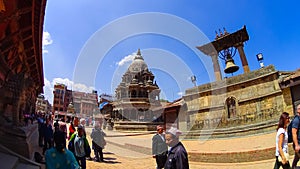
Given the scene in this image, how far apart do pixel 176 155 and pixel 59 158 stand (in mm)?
1737

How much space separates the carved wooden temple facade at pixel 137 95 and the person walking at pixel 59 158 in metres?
30.1

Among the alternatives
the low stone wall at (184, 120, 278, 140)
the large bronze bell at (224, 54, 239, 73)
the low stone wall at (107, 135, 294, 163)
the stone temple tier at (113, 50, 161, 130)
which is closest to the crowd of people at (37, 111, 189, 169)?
the low stone wall at (107, 135, 294, 163)

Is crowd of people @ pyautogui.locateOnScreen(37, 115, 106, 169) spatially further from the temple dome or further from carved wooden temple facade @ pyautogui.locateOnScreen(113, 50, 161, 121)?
the temple dome

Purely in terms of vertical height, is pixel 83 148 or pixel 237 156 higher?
pixel 83 148

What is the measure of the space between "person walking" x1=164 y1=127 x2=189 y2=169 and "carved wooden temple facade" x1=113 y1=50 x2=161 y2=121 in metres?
29.9

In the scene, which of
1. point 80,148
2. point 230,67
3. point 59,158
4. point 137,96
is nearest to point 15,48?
point 80,148

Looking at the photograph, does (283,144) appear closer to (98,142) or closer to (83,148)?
(83,148)

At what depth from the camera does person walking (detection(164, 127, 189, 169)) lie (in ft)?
9.91

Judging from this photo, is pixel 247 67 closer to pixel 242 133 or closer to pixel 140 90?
pixel 242 133

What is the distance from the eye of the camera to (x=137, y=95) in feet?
120

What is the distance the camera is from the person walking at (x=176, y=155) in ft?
9.91

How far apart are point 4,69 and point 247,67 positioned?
17.6 metres

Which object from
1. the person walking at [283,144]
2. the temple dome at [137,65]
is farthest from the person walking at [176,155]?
the temple dome at [137,65]

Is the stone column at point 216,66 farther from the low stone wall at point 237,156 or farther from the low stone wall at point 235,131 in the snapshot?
the low stone wall at point 237,156
